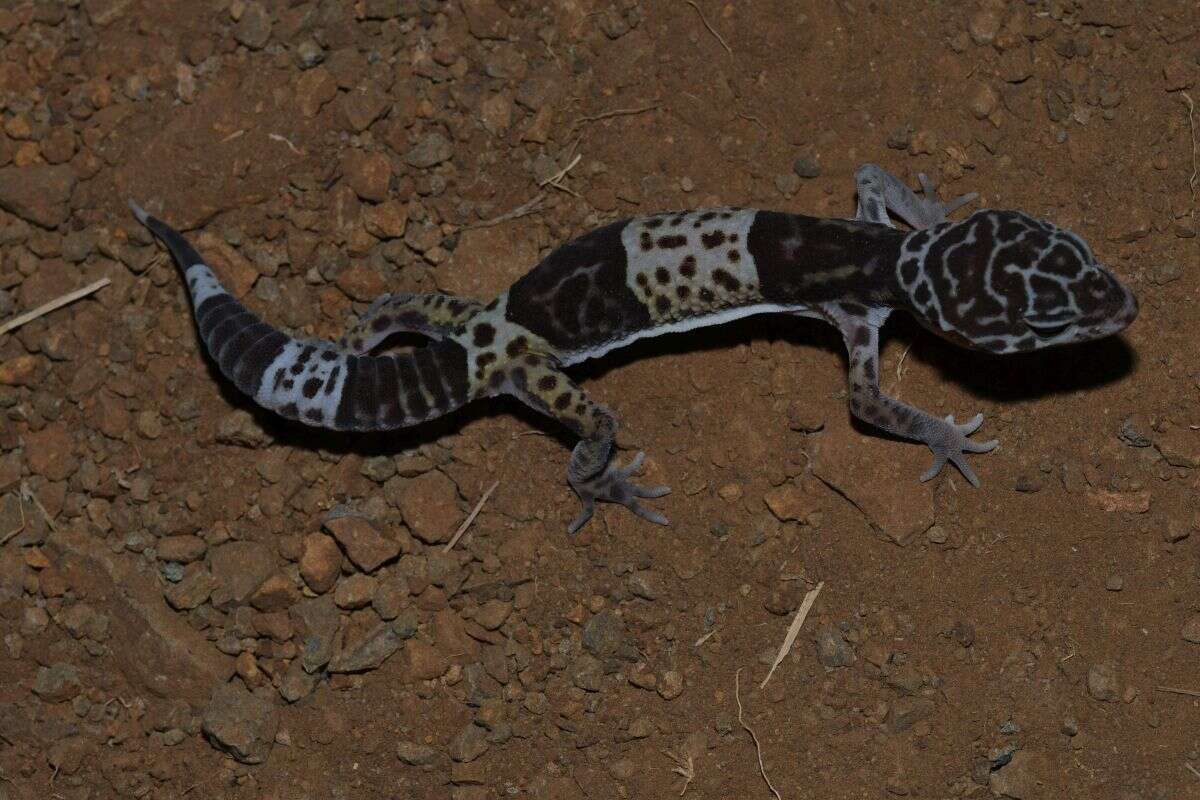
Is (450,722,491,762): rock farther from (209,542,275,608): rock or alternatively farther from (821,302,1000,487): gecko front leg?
(821,302,1000,487): gecko front leg

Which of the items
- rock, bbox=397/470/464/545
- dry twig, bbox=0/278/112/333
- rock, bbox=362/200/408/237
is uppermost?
rock, bbox=362/200/408/237

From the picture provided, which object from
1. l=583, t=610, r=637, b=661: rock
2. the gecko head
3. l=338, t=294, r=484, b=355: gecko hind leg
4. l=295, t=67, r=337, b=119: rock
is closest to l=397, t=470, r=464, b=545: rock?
l=338, t=294, r=484, b=355: gecko hind leg

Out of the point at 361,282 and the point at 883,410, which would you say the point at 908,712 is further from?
→ the point at 361,282

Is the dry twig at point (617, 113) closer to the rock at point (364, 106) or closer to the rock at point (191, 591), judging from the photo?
the rock at point (364, 106)

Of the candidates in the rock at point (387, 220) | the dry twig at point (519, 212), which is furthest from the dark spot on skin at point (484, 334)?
the rock at point (387, 220)

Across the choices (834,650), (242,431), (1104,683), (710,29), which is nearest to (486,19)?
(710,29)

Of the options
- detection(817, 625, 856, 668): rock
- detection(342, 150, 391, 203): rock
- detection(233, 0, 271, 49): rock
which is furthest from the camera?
detection(233, 0, 271, 49): rock

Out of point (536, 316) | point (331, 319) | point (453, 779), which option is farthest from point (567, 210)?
point (453, 779)

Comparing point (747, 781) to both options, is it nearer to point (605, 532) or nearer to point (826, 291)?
point (605, 532)
